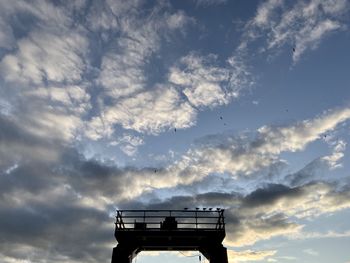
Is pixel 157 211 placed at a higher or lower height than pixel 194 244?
higher

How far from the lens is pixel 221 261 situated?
26.0 meters

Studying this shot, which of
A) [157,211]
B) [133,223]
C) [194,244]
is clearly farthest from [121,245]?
[194,244]

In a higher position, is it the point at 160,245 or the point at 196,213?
the point at 196,213

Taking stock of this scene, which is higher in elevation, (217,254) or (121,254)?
(121,254)

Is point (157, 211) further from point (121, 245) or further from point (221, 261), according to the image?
point (221, 261)

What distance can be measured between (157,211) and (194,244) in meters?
3.81

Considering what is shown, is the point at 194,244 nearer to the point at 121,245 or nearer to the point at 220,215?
the point at 220,215

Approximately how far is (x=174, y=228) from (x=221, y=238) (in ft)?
11.9

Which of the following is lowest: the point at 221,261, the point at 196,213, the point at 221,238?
Answer: the point at 221,261

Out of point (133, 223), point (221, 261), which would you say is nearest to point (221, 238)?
point (221, 261)

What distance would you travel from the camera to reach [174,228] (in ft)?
87.9

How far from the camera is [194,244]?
88.9ft

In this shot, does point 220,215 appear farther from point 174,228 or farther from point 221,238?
point 174,228

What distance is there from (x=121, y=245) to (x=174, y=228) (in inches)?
164
